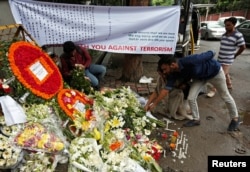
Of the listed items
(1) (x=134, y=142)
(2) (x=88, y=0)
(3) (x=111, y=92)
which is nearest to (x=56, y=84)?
(3) (x=111, y=92)

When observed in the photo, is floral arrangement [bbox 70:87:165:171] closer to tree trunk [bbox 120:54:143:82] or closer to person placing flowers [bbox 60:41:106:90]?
person placing flowers [bbox 60:41:106:90]

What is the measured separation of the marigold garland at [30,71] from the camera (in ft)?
9.84

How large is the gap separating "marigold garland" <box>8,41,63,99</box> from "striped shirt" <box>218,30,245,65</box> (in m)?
3.32

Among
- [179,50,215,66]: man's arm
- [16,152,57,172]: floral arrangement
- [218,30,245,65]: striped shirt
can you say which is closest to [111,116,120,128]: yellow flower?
[16,152,57,172]: floral arrangement

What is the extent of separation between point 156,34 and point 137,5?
751 millimetres

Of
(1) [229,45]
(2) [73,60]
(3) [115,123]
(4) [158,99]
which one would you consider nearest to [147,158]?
(3) [115,123]

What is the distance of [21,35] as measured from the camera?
378 cm

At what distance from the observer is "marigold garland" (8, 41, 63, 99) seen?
3.00 m

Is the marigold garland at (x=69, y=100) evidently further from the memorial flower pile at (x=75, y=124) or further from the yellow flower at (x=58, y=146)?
the yellow flower at (x=58, y=146)

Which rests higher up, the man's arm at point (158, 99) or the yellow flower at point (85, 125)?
the yellow flower at point (85, 125)

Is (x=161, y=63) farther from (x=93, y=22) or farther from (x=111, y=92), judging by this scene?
(x=93, y=22)

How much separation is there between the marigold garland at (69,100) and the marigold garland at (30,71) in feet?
0.35

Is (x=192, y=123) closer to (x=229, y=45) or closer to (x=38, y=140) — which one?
(x=229, y=45)

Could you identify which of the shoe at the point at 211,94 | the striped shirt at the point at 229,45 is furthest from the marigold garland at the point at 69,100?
the striped shirt at the point at 229,45
